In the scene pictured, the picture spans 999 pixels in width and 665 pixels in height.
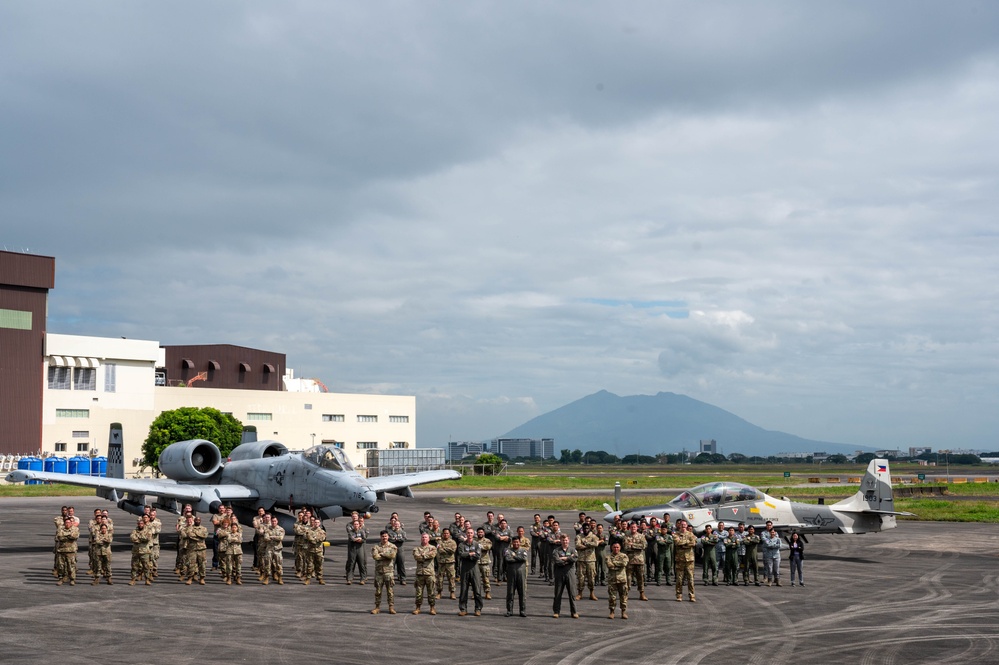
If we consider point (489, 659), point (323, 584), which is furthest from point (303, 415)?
point (489, 659)

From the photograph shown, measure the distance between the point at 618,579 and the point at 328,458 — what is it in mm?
12131

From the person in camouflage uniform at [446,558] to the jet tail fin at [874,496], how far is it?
13.0 metres

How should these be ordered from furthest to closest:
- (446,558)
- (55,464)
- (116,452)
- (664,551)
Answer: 1. (55,464)
2. (116,452)
3. (664,551)
4. (446,558)

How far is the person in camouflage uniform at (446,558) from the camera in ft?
59.0

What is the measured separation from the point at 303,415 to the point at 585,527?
83.0m

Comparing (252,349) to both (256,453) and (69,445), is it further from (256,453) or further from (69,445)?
(256,453)

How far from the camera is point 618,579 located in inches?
637

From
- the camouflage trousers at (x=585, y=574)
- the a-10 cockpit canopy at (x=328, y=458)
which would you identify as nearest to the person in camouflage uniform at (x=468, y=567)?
the camouflage trousers at (x=585, y=574)

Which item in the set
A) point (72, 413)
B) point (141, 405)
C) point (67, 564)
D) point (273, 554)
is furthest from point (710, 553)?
point (141, 405)

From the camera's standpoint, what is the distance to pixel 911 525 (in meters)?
37.7

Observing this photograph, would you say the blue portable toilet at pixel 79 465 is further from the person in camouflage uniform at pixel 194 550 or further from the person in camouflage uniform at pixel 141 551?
the person in camouflage uniform at pixel 194 550

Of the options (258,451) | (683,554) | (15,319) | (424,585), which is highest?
(15,319)

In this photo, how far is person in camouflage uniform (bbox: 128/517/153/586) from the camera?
19.6 m

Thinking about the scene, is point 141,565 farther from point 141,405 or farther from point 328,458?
point 141,405
